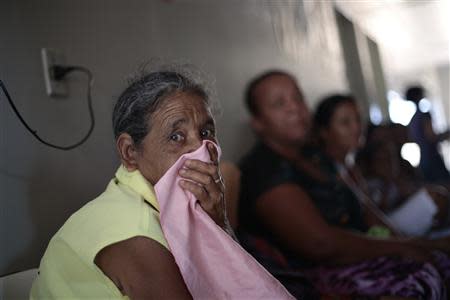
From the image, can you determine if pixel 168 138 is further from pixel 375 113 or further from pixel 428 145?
pixel 375 113

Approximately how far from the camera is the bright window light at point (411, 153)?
229cm

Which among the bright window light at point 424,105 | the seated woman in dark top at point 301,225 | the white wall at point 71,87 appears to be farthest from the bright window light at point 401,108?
the white wall at point 71,87

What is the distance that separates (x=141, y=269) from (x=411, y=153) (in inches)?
80.6

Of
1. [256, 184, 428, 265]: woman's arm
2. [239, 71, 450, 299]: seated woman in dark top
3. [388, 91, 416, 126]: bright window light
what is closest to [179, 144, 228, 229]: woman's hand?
[239, 71, 450, 299]: seated woman in dark top

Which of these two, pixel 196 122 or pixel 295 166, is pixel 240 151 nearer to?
pixel 295 166

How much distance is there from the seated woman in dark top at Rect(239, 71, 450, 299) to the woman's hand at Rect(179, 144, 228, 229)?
41cm

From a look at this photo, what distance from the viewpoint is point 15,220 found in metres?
0.75

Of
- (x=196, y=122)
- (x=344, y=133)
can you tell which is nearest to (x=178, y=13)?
(x=196, y=122)

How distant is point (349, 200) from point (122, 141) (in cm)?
108

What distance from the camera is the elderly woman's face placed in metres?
0.69

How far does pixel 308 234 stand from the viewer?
1210 millimetres

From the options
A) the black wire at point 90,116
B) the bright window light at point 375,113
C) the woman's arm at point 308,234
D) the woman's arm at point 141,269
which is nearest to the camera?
the woman's arm at point 141,269

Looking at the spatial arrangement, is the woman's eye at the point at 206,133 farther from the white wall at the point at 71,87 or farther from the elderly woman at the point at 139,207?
the white wall at the point at 71,87

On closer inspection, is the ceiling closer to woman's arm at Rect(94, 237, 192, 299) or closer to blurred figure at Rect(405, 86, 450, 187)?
blurred figure at Rect(405, 86, 450, 187)
